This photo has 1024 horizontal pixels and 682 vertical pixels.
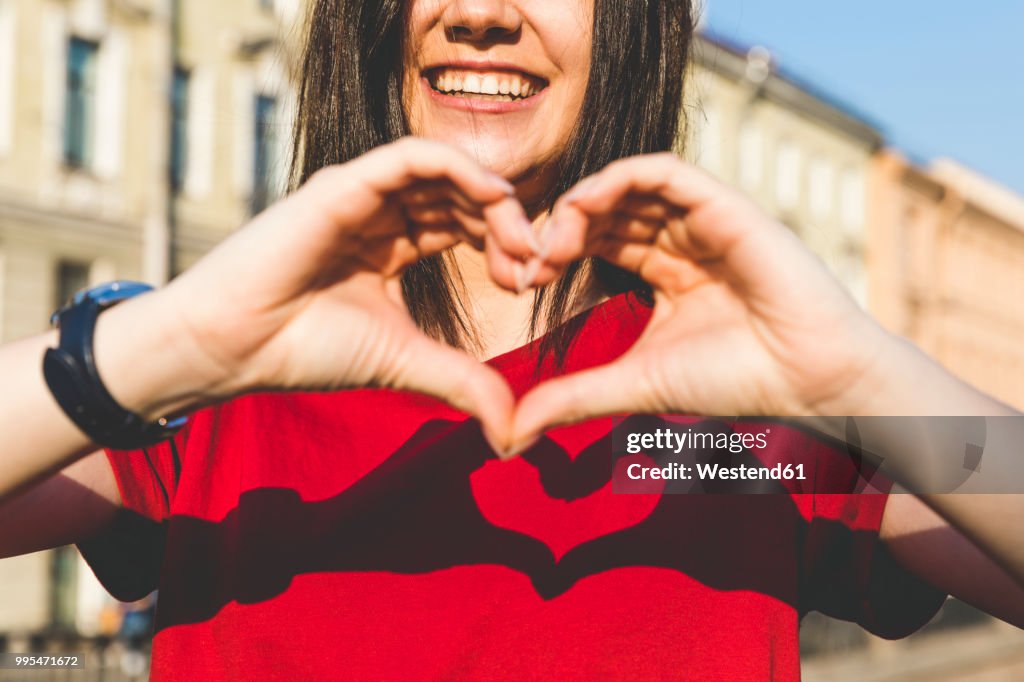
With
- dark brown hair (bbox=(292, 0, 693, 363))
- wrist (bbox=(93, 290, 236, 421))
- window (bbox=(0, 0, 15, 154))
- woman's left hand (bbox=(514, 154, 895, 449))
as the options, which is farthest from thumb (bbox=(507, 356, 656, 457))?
window (bbox=(0, 0, 15, 154))

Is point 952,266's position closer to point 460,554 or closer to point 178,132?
point 178,132

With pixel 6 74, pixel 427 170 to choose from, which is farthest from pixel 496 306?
pixel 6 74

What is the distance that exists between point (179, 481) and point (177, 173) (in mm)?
14531

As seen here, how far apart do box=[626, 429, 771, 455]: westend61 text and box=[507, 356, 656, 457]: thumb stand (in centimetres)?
38

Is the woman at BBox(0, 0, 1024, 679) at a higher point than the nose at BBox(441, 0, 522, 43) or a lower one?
lower

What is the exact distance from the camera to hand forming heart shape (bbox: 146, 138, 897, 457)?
107cm

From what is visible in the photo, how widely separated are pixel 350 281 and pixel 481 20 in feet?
1.85

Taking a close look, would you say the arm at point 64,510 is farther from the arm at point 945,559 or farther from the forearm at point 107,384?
the arm at point 945,559

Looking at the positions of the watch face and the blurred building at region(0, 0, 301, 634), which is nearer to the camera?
the watch face

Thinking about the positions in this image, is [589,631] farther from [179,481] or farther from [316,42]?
[316,42]

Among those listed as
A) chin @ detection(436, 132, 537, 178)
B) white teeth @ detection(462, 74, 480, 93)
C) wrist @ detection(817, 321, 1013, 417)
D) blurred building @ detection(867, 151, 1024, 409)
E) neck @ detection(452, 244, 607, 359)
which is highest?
white teeth @ detection(462, 74, 480, 93)

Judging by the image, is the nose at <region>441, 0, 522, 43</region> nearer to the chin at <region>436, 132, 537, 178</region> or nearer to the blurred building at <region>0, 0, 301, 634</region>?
the chin at <region>436, 132, 537, 178</region>

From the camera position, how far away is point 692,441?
1.54 metres

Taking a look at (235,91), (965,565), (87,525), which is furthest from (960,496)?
(235,91)
